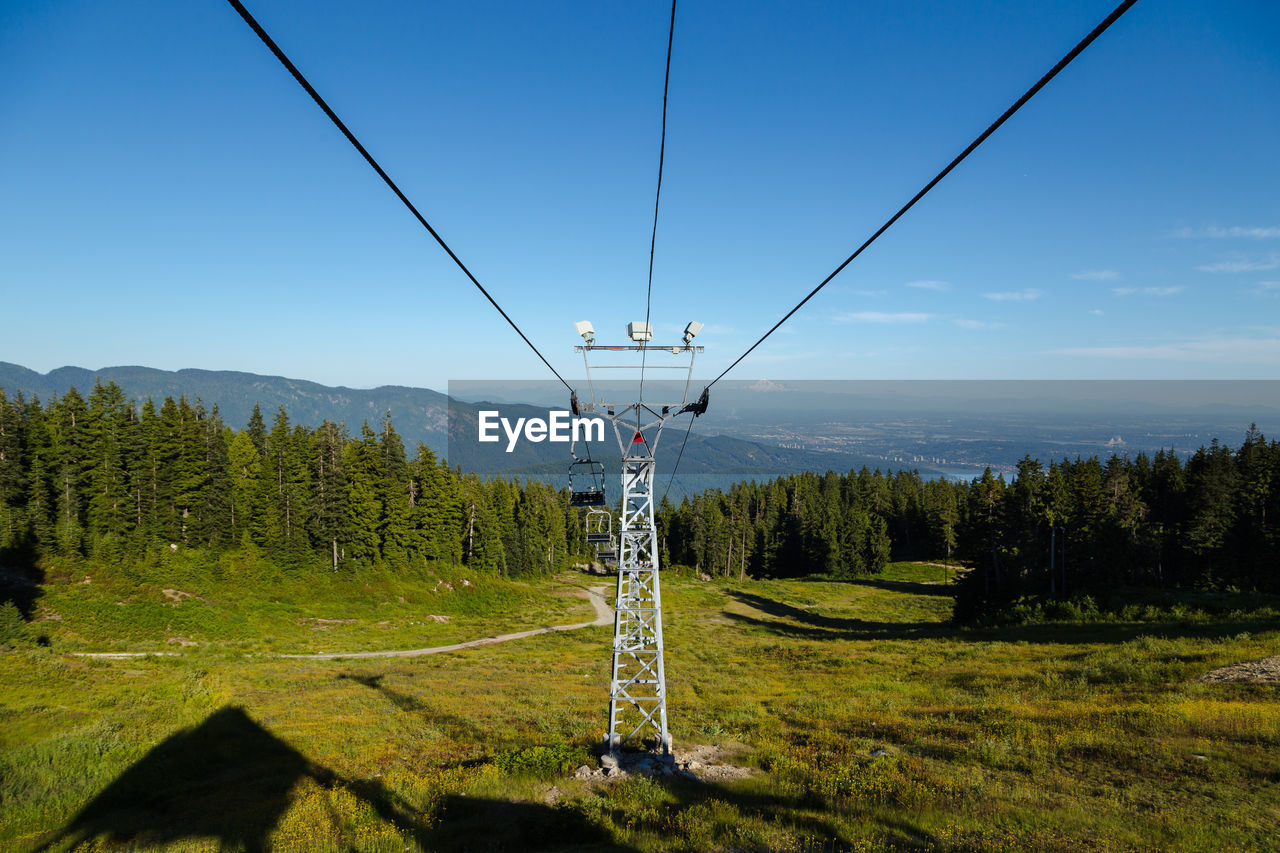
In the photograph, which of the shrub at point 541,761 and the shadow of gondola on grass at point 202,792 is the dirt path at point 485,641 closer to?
the shadow of gondola on grass at point 202,792

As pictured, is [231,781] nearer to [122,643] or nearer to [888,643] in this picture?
[122,643]

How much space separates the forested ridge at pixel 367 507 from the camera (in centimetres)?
5422

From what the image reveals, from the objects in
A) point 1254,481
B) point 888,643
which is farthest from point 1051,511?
point 888,643

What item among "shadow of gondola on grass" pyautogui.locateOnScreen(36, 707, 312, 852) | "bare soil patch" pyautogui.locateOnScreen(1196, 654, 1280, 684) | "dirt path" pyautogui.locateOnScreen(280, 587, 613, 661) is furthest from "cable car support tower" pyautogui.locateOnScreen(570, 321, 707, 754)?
"dirt path" pyautogui.locateOnScreen(280, 587, 613, 661)

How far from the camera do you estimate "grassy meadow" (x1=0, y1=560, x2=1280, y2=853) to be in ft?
46.4

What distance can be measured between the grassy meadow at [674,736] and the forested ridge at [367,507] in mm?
10470

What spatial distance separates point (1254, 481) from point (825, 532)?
5414 cm

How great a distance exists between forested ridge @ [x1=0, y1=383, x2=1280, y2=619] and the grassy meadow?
10.5 metres

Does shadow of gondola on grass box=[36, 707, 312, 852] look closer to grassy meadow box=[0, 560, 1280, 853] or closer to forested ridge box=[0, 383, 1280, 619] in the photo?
grassy meadow box=[0, 560, 1280, 853]

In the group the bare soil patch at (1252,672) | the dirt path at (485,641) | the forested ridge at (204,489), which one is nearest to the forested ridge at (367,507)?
the forested ridge at (204,489)

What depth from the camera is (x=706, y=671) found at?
40.6m

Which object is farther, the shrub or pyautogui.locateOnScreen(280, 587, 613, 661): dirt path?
pyautogui.locateOnScreen(280, 587, 613, 661): dirt path

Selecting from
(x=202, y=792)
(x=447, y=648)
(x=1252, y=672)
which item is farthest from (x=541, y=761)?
(x=447, y=648)

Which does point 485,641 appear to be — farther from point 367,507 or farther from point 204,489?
point 204,489
